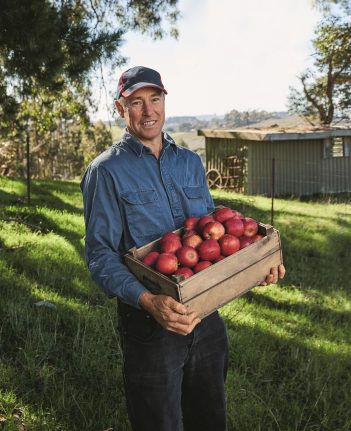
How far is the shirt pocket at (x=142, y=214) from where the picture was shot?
217cm

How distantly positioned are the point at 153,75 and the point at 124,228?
74 centimetres

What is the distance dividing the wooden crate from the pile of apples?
0.05 meters

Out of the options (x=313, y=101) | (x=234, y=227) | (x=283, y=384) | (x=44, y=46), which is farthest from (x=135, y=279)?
(x=313, y=101)

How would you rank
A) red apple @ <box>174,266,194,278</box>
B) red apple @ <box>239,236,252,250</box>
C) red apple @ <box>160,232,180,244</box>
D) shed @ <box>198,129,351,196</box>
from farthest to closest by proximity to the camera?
1. shed @ <box>198,129,351,196</box>
2. red apple @ <box>239,236,252,250</box>
3. red apple @ <box>160,232,180,244</box>
4. red apple @ <box>174,266,194,278</box>

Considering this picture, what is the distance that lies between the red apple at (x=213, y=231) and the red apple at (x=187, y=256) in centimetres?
14

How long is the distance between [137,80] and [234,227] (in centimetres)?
83

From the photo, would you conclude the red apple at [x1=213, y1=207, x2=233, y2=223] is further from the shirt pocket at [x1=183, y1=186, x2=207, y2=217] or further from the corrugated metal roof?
the corrugated metal roof

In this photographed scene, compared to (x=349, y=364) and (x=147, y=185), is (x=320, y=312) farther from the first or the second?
(x=147, y=185)

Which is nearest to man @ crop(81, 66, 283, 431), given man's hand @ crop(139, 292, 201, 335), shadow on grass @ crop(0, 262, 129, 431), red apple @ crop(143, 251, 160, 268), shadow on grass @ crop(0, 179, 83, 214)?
man's hand @ crop(139, 292, 201, 335)

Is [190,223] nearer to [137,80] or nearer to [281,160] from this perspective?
[137,80]

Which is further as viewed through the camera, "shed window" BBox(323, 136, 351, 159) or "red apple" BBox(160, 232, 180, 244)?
"shed window" BBox(323, 136, 351, 159)

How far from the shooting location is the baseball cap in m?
2.17

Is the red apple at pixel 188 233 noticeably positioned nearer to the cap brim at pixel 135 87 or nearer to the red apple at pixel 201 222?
the red apple at pixel 201 222

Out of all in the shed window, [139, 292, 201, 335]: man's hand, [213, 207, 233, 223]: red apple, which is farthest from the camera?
the shed window
